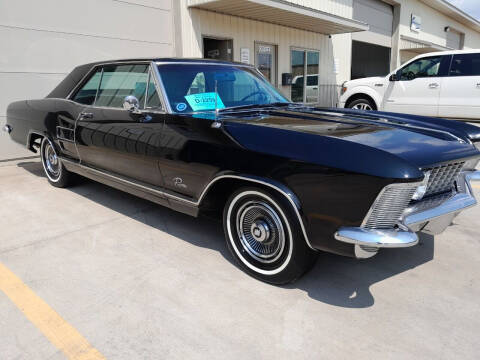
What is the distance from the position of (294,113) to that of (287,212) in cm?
118

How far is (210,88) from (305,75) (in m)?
10.1

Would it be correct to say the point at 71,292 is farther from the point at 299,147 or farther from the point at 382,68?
the point at 382,68

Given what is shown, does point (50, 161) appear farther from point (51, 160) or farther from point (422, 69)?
point (422, 69)

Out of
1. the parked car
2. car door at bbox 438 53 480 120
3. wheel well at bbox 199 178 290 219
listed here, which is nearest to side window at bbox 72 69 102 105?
wheel well at bbox 199 178 290 219

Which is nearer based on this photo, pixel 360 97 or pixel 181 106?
pixel 181 106

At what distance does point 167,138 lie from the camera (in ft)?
10.2

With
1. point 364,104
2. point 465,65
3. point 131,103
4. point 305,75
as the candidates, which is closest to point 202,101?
point 131,103

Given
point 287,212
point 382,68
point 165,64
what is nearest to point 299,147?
point 287,212

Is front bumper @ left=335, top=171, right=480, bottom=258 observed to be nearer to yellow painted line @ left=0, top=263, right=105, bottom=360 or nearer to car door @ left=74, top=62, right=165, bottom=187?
yellow painted line @ left=0, top=263, right=105, bottom=360

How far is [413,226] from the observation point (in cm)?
232

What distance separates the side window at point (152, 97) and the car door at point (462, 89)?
7.18m

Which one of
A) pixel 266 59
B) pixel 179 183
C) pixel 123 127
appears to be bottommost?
pixel 179 183

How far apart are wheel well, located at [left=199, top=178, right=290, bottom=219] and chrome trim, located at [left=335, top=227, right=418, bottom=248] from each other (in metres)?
0.82

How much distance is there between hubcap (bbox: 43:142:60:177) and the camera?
4.97 m
